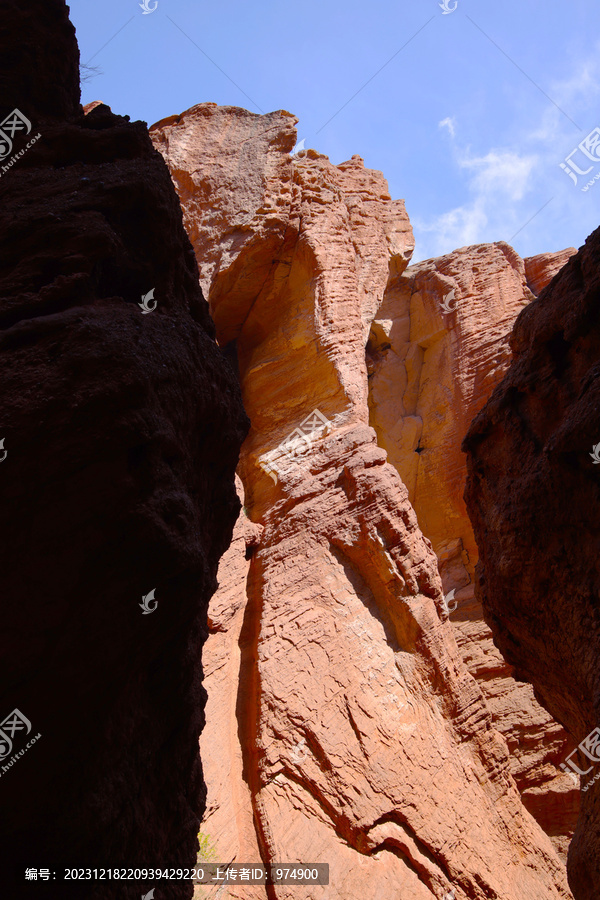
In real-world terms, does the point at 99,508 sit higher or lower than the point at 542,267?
lower

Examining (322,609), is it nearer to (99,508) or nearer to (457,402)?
(457,402)

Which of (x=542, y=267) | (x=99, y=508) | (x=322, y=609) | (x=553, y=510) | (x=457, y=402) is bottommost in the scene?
(x=322, y=609)

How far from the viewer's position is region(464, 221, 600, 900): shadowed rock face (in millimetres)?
3850

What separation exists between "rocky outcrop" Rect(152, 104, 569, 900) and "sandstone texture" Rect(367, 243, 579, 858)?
8.13ft

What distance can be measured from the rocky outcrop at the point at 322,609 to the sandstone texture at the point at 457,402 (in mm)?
2477

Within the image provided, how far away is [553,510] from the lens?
165 inches

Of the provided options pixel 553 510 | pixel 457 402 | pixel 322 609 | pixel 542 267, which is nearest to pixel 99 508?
pixel 553 510

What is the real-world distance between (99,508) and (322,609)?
793 centimetres

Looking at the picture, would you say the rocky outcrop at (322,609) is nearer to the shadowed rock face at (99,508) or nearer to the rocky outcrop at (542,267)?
the shadowed rock face at (99,508)

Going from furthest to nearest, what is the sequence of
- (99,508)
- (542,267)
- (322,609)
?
(542,267), (322,609), (99,508)

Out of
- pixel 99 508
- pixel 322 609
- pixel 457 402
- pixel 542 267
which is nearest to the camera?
pixel 99 508

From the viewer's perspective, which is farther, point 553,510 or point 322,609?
point 322,609

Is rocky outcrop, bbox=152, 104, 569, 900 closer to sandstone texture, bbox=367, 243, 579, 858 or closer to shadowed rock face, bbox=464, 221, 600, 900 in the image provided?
sandstone texture, bbox=367, 243, 579, 858

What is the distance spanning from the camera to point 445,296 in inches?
701
